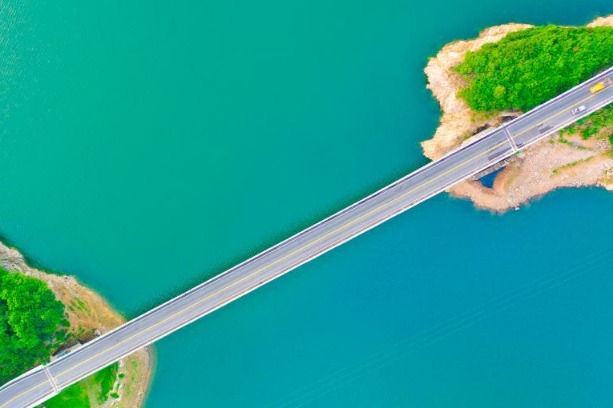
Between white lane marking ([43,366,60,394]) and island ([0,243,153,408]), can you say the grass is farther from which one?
white lane marking ([43,366,60,394])

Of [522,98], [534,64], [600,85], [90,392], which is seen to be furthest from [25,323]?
[600,85]

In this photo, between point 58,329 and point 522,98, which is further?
point 58,329

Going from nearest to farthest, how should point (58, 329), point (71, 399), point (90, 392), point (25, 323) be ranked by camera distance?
point (25, 323), point (58, 329), point (71, 399), point (90, 392)

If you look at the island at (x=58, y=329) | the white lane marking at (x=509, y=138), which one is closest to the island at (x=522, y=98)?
the white lane marking at (x=509, y=138)

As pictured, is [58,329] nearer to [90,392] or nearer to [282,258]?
[90,392]

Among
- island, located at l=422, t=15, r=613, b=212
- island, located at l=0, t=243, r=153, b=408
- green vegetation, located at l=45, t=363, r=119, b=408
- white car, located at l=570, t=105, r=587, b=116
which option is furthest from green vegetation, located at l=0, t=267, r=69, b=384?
white car, located at l=570, t=105, r=587, b=116

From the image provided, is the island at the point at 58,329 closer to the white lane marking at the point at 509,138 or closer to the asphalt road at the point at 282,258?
the asphalt road at the point at 282,258

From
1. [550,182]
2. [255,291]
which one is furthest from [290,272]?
[550,182]
